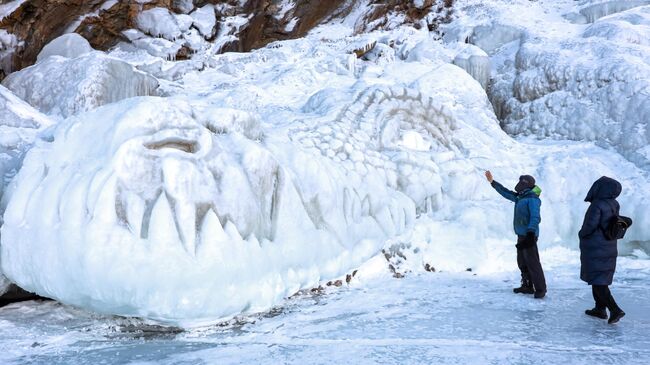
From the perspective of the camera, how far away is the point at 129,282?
133 inches

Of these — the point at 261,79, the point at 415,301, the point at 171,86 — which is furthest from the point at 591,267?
the point at 171,86

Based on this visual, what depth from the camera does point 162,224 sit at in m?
3.50

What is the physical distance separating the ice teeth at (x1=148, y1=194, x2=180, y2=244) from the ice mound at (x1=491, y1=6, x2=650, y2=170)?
6583 millimetres

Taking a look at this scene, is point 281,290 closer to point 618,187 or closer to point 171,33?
point 618,187

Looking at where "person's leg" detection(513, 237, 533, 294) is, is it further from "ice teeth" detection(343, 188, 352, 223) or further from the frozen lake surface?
"ice teeth" detection(343, 188, 352, 223)

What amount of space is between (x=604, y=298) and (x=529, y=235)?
2.69 ft

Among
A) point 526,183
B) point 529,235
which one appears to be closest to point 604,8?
point 526,183

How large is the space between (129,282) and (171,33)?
1675 centimetres

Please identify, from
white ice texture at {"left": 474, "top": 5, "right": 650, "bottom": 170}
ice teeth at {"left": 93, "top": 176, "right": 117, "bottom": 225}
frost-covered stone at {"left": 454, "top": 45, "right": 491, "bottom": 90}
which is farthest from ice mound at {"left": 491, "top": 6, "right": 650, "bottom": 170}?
ice teeth at {"left": 93, "top": 176, "right": 117, "bottom": 225}

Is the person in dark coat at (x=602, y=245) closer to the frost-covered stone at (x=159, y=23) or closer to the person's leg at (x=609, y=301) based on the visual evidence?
the person's leg at (x=609, y=301)

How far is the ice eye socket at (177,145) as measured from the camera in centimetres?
383

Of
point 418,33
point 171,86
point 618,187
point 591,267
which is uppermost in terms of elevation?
point 418,33

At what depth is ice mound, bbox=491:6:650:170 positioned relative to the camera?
320 inches

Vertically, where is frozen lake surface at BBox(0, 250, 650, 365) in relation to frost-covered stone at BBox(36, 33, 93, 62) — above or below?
below
